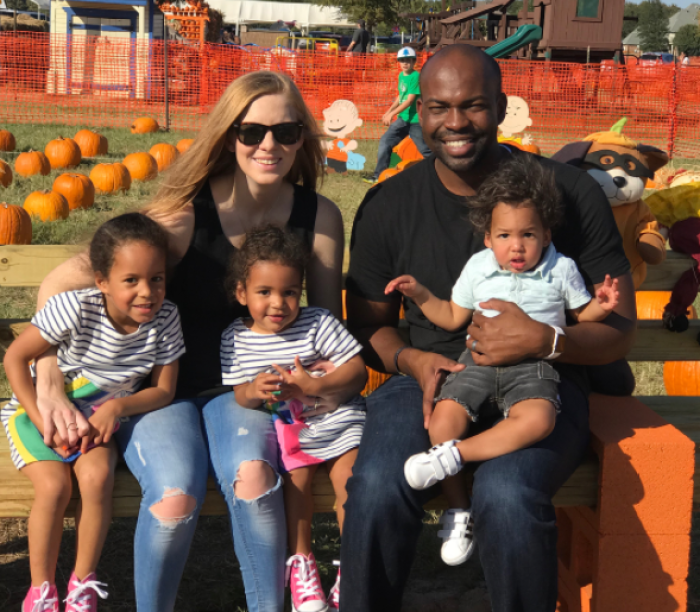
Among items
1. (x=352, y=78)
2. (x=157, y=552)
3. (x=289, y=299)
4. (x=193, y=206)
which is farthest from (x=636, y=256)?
(x=352, y=78)

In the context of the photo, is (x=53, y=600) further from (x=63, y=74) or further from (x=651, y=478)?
(x=63, y=74)

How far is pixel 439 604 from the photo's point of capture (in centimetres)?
321

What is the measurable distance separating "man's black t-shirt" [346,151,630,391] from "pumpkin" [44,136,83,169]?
893cm

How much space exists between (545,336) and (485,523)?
648 mm

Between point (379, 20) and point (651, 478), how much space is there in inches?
2011

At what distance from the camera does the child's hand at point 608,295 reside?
2.76 metres

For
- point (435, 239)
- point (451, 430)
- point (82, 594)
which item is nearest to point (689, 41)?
point (435, 239)

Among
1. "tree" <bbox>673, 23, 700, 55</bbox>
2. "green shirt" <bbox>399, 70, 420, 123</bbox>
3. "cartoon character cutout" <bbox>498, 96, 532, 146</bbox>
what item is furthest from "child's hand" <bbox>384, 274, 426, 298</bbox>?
"tree" <bbox>673, 23, 700, 55</bbox>

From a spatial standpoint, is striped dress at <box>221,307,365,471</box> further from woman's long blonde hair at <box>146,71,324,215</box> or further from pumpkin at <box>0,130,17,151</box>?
pumpkin at <box>0,130,17,151</box>

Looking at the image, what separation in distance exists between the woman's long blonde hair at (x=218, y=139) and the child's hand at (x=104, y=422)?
0.75 m

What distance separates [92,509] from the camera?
2570 millimetres

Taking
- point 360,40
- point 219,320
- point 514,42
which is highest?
point 360,40

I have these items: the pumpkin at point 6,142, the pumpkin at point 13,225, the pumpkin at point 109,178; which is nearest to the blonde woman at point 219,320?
the pumpkin at point 13,225

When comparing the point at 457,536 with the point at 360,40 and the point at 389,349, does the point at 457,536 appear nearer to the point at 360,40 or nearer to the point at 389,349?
the point at 389,349
